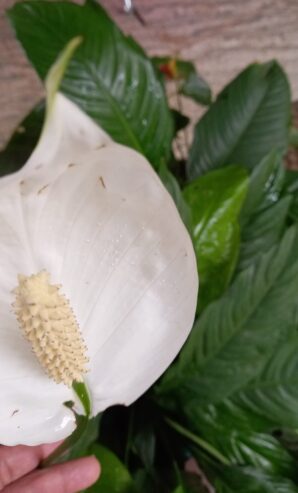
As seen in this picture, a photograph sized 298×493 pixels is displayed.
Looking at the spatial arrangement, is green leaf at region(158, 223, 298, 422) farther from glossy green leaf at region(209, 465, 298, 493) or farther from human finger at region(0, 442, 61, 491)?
human finger at region(0, 442, 61, 491)

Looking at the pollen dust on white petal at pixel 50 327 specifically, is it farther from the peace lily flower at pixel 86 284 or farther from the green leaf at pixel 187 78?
the green leaf at pixel 187 78

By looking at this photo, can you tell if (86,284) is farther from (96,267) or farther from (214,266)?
(214,266)

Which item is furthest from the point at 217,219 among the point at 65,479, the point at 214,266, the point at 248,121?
the point at 65,479

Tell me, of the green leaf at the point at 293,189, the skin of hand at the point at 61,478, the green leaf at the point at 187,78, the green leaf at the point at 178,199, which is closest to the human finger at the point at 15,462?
the skin of hand at the point at 61,478

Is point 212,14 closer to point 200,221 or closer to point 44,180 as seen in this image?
point 200,221

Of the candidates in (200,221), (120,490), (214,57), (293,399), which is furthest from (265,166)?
(214,57)

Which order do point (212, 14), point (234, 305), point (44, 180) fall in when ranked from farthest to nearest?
point (212, 14)
point (234, 305)
point (44, 180)
